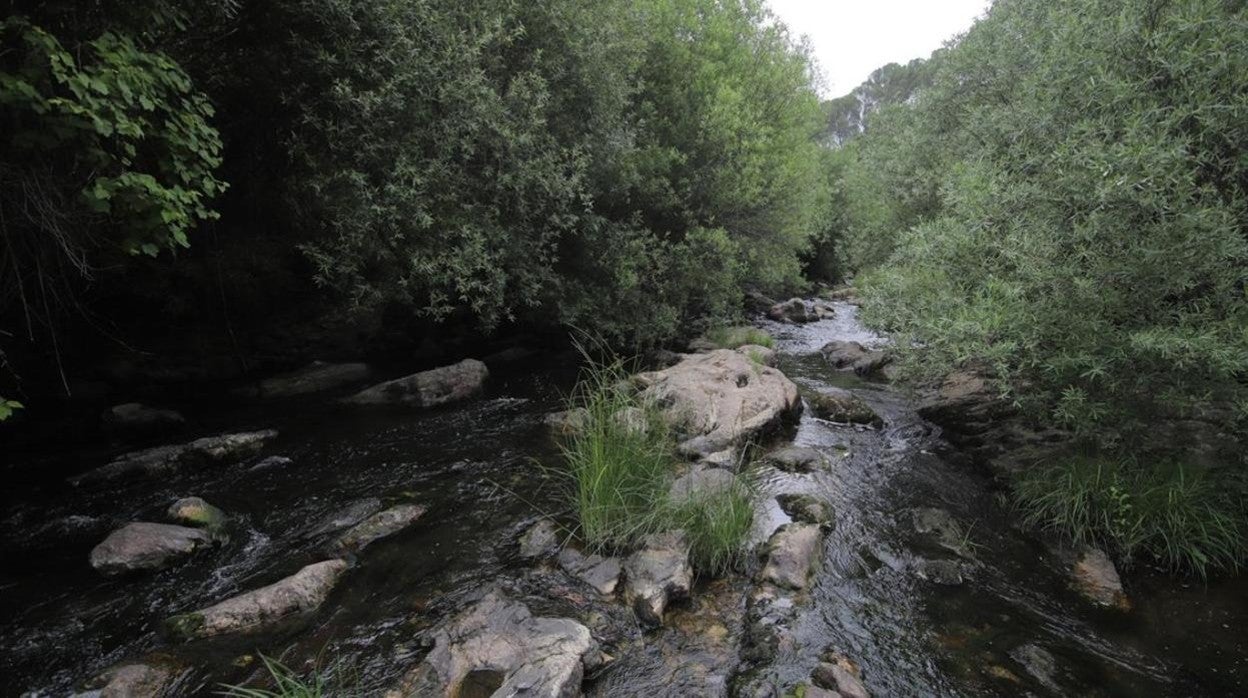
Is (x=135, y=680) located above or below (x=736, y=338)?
above

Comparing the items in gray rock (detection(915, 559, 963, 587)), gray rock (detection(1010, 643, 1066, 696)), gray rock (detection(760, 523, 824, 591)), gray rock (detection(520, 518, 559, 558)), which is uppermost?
gray rock (detection(520, 518, 559, 558))

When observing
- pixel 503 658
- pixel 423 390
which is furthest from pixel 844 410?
pixel 503 658

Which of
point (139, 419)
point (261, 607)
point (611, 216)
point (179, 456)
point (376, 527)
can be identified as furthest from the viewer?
point (611, 216)

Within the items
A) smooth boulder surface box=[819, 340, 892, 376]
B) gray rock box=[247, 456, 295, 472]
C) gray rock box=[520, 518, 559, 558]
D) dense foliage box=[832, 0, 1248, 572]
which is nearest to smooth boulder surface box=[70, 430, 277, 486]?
gray rock box=[247, 456, 295, 472]

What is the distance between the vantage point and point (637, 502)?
654 centimetres

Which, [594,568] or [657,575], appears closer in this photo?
[657,575]

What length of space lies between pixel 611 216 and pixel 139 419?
11318mm

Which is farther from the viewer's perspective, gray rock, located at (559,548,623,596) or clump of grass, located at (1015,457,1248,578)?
clump of grass, located at (1015,457,1248,578)

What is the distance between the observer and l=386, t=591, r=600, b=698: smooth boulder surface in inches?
163

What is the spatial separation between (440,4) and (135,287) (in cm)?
762

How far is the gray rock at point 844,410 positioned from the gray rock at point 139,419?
12170mm

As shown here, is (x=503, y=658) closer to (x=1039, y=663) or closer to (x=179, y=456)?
(x=1039, y=663)

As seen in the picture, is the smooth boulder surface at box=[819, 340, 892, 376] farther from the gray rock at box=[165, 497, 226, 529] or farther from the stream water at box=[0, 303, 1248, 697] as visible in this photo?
the gray rock at box=[165, 497, 226, 529]

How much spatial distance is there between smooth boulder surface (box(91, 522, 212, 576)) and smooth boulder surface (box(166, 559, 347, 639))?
1283mm
